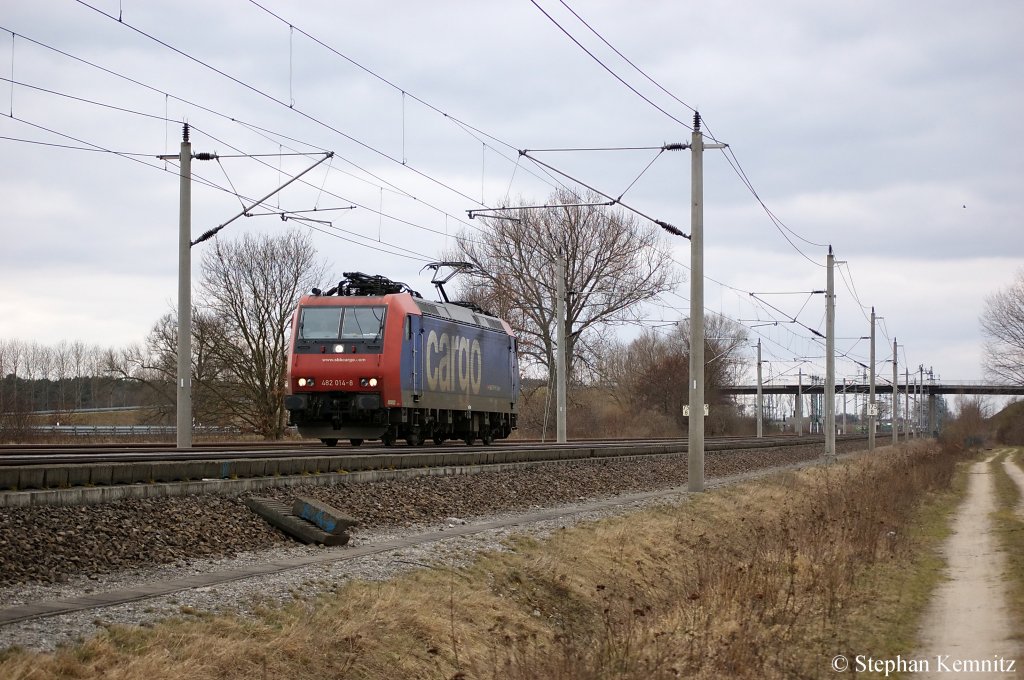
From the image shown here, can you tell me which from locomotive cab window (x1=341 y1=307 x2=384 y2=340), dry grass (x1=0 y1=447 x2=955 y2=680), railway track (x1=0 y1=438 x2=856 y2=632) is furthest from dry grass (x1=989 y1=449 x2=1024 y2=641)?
locomotive cab window (x1=341 y1=307 x2=384 y2=340)

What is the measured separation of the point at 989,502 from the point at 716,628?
22.1 m

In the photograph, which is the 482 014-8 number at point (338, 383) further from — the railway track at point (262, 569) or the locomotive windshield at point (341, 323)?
the railway track at point (262, 569)

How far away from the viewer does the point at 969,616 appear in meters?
11.1

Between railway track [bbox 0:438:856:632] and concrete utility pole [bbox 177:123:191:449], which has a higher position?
concrete utility pole [bbox 177:123:191:449]

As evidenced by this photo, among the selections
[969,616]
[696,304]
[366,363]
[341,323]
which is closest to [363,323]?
[341,323]

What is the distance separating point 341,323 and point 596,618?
15796 mm

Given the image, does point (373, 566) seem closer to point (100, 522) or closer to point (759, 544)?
point (100, 522)

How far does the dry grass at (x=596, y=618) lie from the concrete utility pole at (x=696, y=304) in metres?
4.91

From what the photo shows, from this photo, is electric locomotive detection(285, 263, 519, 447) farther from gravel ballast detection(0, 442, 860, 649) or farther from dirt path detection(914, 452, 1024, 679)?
dirt path detection(914, 452, 1024, 679)

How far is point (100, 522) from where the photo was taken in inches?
428

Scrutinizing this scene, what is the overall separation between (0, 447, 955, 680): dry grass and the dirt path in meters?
0.26

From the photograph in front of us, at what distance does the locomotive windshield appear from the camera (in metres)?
25.8

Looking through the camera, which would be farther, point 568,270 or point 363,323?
point 568,270

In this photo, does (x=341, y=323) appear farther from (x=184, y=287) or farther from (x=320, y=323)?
(x=184, y=287)
